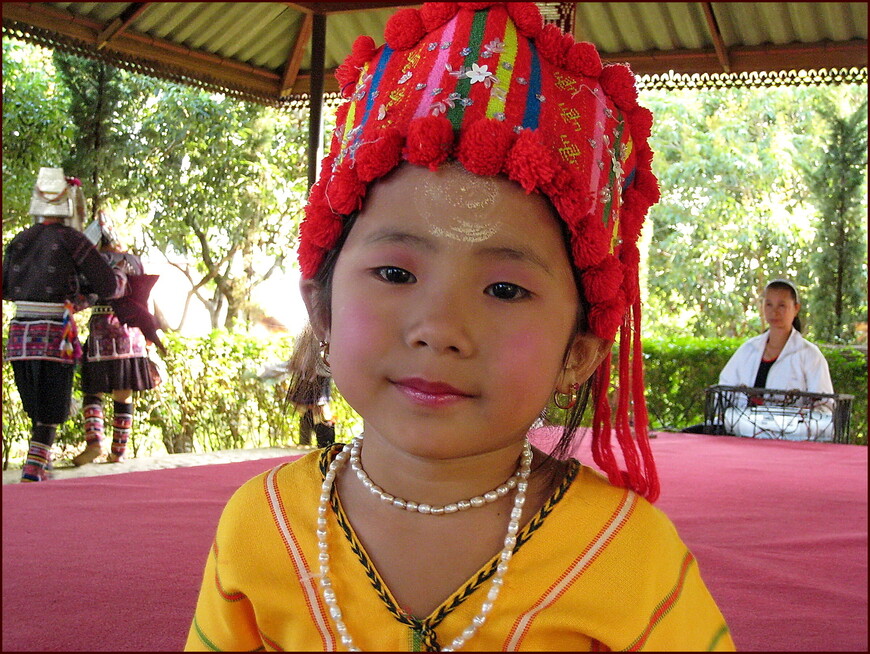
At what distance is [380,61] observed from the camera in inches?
49.5

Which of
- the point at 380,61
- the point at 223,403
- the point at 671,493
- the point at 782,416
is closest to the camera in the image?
the point at 380,61

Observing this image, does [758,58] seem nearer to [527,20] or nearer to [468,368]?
[527,20]

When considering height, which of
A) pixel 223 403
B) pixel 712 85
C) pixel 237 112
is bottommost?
pixel 223 403

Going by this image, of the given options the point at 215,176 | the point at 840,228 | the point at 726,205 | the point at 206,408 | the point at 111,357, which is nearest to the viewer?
the point at 111,357

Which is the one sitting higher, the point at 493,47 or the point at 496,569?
the point at 493,47

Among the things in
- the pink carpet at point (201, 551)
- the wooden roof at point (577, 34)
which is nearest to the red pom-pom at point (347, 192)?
the pink carpet at point (201, 551)

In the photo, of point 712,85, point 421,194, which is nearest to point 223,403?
point 712,85

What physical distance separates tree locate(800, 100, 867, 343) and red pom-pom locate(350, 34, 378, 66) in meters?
12.5

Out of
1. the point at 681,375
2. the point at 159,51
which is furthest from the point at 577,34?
the point at 681,375

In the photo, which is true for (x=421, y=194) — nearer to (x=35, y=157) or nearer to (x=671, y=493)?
(x=671, y=493)

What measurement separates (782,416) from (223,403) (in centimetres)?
452

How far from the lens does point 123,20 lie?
178 inches

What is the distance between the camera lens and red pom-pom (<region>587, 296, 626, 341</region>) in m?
1.20

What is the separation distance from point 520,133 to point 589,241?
169 mm
